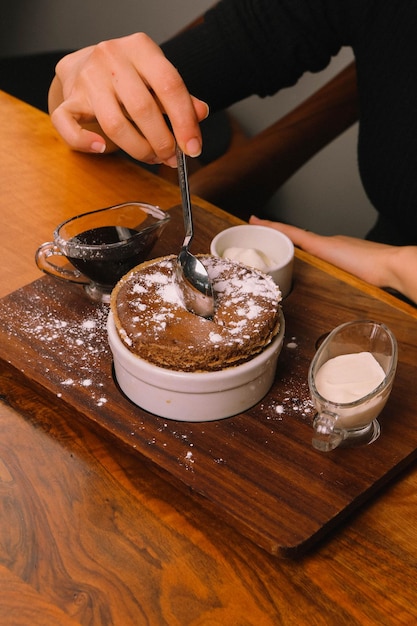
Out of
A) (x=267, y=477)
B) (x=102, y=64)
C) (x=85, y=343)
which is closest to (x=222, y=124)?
(x=102, y=64)

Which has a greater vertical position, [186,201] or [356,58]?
[186,201]

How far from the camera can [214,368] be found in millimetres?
744

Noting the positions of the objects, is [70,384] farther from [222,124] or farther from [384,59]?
[222,124]

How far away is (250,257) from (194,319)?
21cm

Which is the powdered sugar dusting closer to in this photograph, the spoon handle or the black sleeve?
the spoon handle

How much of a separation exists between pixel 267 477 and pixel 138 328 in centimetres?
19

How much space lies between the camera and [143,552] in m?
0.68

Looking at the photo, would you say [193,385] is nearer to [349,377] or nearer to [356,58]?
[349,377]

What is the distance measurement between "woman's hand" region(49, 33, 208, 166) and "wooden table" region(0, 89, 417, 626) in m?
0.39

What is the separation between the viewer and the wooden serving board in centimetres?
69

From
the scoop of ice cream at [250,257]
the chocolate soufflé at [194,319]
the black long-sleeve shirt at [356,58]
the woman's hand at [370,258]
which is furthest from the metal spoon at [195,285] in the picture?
the black long-sleeve shirt at [356,58]

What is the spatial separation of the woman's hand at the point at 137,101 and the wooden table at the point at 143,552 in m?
0.39

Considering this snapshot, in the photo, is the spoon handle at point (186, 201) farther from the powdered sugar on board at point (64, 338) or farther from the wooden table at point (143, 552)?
the wooden table at point (143, 552)

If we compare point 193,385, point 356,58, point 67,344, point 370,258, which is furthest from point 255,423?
point 356,58
